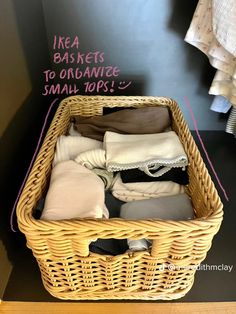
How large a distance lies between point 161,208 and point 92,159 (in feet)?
0.66

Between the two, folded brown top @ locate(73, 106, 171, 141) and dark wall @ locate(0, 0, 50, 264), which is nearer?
dark wall @ locate(0, 0, 50, 264)

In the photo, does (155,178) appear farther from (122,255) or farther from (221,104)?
(221,104)

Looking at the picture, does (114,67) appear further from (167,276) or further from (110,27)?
(167,276)

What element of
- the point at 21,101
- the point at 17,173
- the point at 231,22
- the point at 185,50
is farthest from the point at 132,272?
the point at 185,50

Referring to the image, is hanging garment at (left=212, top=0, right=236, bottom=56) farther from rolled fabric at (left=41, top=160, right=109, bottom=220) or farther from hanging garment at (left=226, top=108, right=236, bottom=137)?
rolled fabric at (left=41, top=160, right=109, bottom=220)

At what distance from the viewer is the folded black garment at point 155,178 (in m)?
0.72

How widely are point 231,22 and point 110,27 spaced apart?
0.38 metres

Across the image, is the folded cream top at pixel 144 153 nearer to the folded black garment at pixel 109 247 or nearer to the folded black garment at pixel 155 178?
the folded black garment at pixel 155 178

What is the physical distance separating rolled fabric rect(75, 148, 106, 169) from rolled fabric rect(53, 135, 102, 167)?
0.12 feet

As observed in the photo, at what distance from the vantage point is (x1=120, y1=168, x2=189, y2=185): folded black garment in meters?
0.72

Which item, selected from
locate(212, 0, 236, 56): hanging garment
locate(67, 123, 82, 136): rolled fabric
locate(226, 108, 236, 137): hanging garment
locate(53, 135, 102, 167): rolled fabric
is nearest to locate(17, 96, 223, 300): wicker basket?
locate(53, 135, 102, 167): rolled fabric

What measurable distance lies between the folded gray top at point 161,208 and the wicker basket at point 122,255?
0.03 meters

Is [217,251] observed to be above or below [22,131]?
below

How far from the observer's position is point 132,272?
0.59 meters
